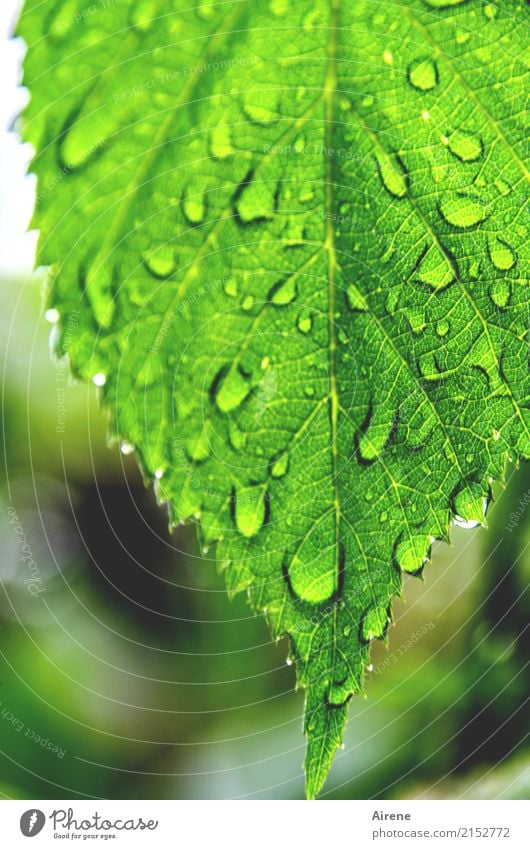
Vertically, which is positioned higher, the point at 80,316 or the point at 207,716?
the point at 80,316

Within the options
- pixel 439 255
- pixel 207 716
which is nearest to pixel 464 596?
pixel 207 716

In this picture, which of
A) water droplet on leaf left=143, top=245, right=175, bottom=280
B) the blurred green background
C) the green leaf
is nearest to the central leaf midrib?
the green leaf

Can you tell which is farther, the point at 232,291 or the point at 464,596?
the point at 464,596

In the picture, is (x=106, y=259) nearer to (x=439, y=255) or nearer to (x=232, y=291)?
(x=232, y=291)
